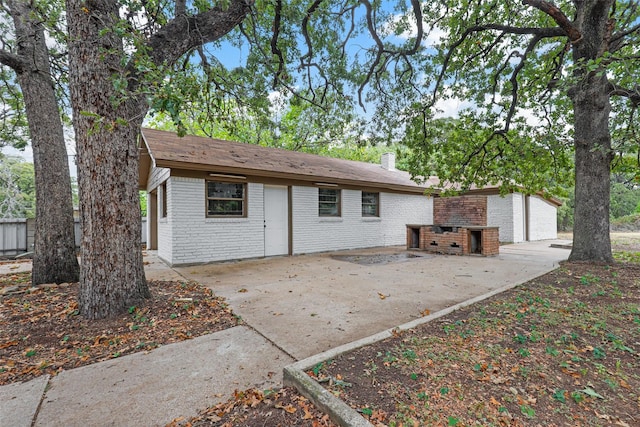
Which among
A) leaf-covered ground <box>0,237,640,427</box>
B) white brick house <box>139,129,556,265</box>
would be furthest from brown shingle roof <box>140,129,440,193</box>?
leaf-covered ground <box>0,237,640,427</box>

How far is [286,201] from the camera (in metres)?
9.22

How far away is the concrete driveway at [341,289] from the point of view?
326 cm

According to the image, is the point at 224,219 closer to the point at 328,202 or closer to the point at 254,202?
the point at 254,202

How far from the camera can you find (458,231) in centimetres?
948

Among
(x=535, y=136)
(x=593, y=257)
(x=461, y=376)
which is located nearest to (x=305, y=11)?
(x=535, y=136)

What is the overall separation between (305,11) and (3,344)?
7.35 meters

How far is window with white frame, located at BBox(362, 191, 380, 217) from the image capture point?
11.5 m

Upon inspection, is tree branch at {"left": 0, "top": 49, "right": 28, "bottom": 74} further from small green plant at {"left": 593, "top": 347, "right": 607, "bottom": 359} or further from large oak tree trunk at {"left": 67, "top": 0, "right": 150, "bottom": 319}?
small green plant at {"left": 593, "top": 347, "right": 607, "bottom": 359}

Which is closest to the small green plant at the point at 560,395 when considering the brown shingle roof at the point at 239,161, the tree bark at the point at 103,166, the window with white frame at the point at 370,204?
the tree bark at the point at 103,166

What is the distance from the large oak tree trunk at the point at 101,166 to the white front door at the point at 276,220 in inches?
201

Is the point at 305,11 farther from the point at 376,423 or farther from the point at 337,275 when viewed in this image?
the point at 376,423

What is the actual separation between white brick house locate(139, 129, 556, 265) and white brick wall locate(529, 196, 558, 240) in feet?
22.4

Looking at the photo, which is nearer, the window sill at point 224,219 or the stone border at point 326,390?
the stone border at point 326,390

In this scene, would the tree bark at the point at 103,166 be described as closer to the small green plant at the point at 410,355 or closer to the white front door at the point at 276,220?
the small green plant at the point at 410,355
